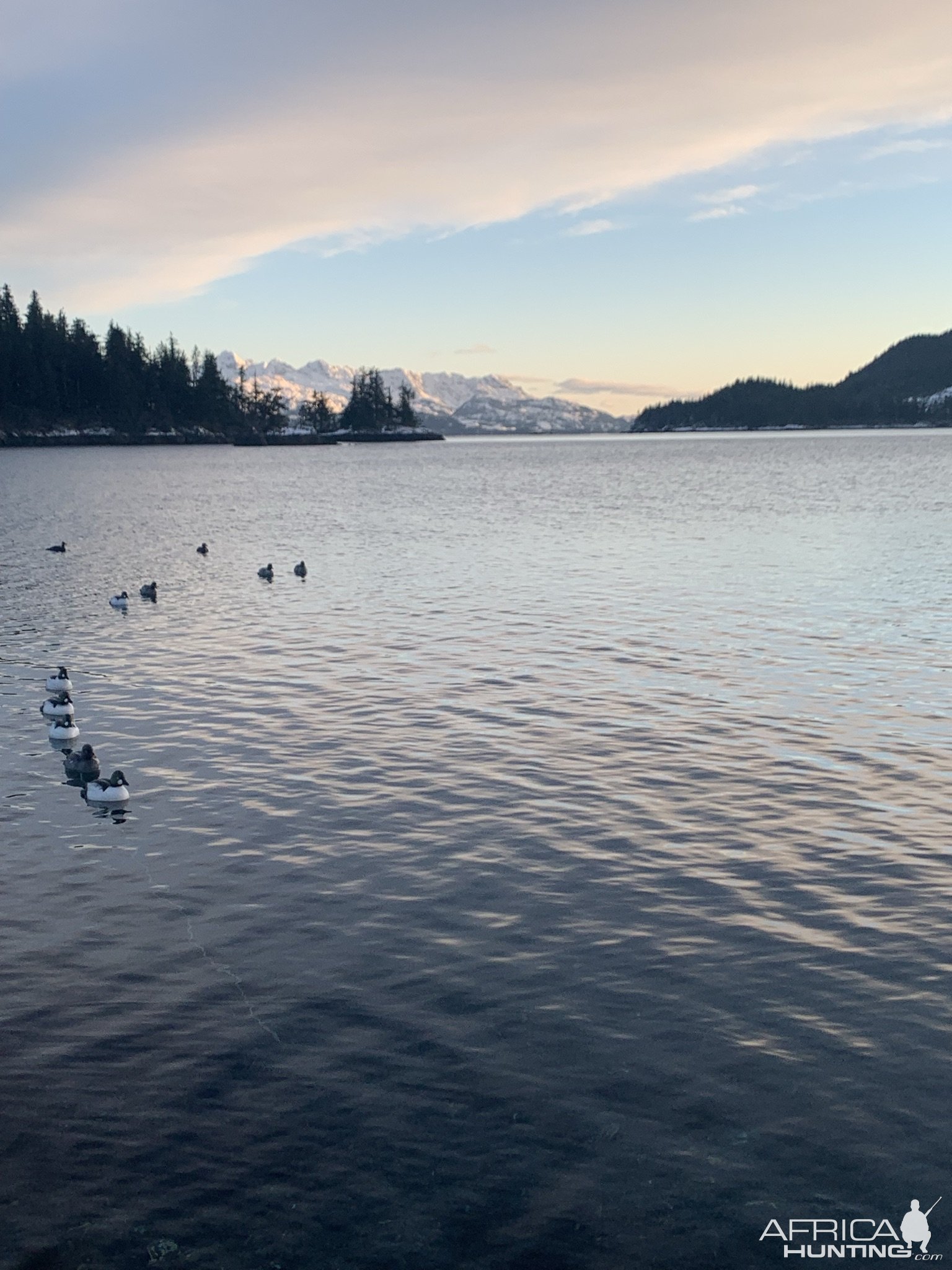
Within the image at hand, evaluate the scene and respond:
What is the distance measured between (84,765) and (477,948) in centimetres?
1168

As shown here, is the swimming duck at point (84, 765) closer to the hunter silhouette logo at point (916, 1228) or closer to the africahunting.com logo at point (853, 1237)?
the africahunting.com logo at point (853, 1237)

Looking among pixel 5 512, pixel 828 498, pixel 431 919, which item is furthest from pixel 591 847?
pixel 828 498

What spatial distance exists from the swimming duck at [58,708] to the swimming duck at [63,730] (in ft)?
1.66

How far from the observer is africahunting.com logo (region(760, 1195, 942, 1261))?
9438 mm

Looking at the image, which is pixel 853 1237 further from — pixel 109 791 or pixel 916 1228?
pixel 109 791

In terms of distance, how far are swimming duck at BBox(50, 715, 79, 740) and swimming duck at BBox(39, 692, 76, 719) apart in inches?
19.9

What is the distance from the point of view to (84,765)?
22.3m

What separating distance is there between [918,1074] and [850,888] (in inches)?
192

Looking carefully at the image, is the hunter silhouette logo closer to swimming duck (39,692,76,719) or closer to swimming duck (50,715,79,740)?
swimming duck (50,715,79,740)

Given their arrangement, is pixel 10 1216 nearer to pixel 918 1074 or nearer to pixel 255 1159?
pixel 255 1159

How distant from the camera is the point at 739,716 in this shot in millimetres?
26078

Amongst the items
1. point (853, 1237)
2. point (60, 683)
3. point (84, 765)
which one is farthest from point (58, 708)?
point (853, 1237)

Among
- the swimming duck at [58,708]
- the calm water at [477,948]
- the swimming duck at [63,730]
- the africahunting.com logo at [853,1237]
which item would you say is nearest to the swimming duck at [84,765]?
the calm water at [477,948]

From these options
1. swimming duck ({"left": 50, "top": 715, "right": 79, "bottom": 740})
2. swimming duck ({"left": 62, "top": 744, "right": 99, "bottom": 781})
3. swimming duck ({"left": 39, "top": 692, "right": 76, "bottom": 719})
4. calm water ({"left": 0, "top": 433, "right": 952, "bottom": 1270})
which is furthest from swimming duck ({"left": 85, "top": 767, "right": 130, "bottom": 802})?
swimming duck ({"left": 39, "top": 692, "right": 76, "bottom": 719})
